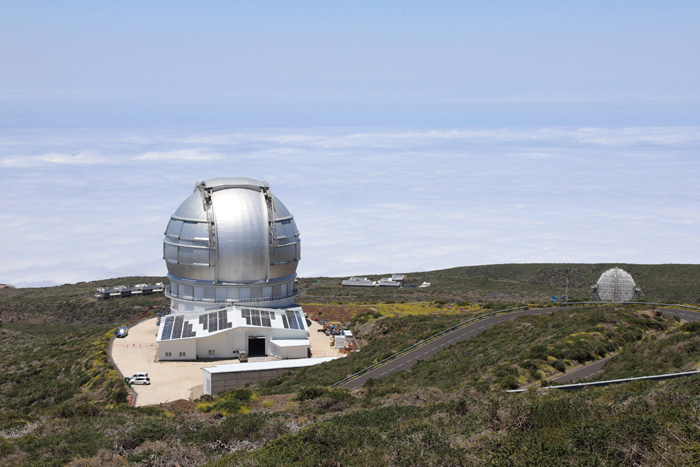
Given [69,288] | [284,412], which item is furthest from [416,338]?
[69,288]

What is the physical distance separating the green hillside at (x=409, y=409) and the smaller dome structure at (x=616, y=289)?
1448 centimetres

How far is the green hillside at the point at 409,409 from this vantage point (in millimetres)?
17125

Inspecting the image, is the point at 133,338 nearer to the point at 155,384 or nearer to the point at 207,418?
the point at 155,384

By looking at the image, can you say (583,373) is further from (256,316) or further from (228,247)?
(228,247)

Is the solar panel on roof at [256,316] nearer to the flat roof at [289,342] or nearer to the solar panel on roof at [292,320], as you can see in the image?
the flat roof at [289,342]

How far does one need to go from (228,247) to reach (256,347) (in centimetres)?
774

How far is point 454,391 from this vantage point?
27.8 metres

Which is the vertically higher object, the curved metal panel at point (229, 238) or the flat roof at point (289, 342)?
the curved metal panel at point (229, 238)

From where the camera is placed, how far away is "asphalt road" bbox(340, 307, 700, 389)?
37.1 metres

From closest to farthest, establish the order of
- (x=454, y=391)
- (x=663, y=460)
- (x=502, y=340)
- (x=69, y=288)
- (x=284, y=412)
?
(x=663, y=460)
(x=284, y=412)
(x=454, y=391)
(x=502, y=340)
(x=69, y=288)

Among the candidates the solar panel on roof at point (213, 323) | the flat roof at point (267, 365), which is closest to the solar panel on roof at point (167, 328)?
the solar panel on roof at point (213, 323)

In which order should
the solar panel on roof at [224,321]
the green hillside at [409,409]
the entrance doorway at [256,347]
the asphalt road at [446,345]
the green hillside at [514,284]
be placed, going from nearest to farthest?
the green hillside at [409,409] → the asphalt road at [446,345] → the solar panel on roof at [224,321] → the entrance doorway at [256,347] → the green hillside at [514,284]

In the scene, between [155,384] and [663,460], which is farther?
[155,384]

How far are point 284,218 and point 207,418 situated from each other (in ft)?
90.6
